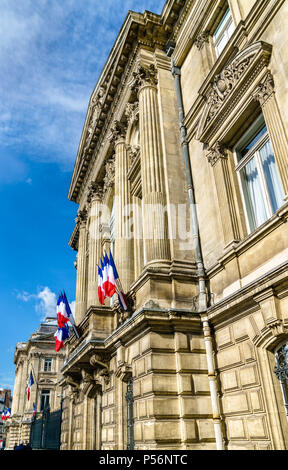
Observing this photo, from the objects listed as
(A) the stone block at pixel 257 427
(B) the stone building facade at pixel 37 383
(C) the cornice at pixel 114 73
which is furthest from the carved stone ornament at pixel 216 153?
(B) the stone building facade at pixel 37 383

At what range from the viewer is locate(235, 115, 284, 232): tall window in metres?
9.91

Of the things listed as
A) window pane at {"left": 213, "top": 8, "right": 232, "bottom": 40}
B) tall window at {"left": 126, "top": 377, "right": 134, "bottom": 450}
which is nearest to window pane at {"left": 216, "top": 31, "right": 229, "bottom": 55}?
window pane at {"left": 213, "top": 8, "right": 232, "bottom": 40}

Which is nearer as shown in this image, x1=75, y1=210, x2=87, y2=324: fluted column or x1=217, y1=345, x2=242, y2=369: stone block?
x1=217, y1=345, x2=242, y2=369: stone block

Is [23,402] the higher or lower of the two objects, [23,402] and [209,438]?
the higher

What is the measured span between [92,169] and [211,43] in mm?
12044

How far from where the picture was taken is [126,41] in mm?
17609

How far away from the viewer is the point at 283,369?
323 inches

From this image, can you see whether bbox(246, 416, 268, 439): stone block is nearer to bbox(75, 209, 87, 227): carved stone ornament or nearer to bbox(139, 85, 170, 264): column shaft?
bbox(139, 85, 170, 264): column shaft

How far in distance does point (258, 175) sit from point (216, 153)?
176cm

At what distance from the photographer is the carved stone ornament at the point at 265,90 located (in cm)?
975

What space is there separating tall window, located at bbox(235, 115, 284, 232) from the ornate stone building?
0.04 metres

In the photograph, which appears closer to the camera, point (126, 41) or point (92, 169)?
point (126, 41)

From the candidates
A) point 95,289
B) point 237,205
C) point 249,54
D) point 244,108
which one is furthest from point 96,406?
point 249,54

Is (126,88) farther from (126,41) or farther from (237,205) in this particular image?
(237,205)
